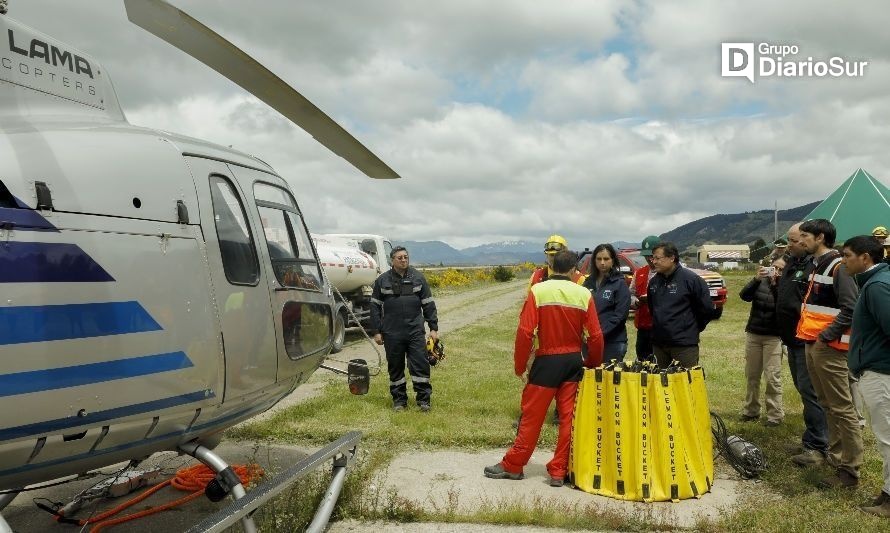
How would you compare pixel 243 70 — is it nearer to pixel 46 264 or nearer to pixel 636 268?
pixel 46 264

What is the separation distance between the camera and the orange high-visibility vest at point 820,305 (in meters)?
5.59

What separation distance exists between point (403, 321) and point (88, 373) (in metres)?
5.09

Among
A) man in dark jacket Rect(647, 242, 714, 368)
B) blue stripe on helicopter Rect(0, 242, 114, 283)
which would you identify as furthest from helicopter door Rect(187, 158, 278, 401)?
man in dark jacket Rect(647, 242, 714, 368)

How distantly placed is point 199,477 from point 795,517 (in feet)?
15.0

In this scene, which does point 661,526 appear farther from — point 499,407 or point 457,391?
point 457,391

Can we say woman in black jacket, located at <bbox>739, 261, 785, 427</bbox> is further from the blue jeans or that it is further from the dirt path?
the dirt path

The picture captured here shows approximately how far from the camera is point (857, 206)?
18.5 meters

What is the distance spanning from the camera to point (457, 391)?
9.29 metres

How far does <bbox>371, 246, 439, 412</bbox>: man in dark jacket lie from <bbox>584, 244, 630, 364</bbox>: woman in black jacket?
6.85ft

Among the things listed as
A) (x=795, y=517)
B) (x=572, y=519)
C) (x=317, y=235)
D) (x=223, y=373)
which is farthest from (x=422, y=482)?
(x=317, y=235)

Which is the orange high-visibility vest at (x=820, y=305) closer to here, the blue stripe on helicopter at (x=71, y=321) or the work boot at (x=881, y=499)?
the work boot at (x=881, y=499)

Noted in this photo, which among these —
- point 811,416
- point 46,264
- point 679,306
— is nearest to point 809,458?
point 811,416

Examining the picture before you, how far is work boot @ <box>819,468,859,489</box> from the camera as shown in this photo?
5270mm

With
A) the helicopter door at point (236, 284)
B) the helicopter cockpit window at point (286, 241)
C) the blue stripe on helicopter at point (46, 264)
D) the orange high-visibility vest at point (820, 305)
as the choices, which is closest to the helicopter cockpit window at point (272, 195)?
the helicopter cockpit window at point (286, 241)
